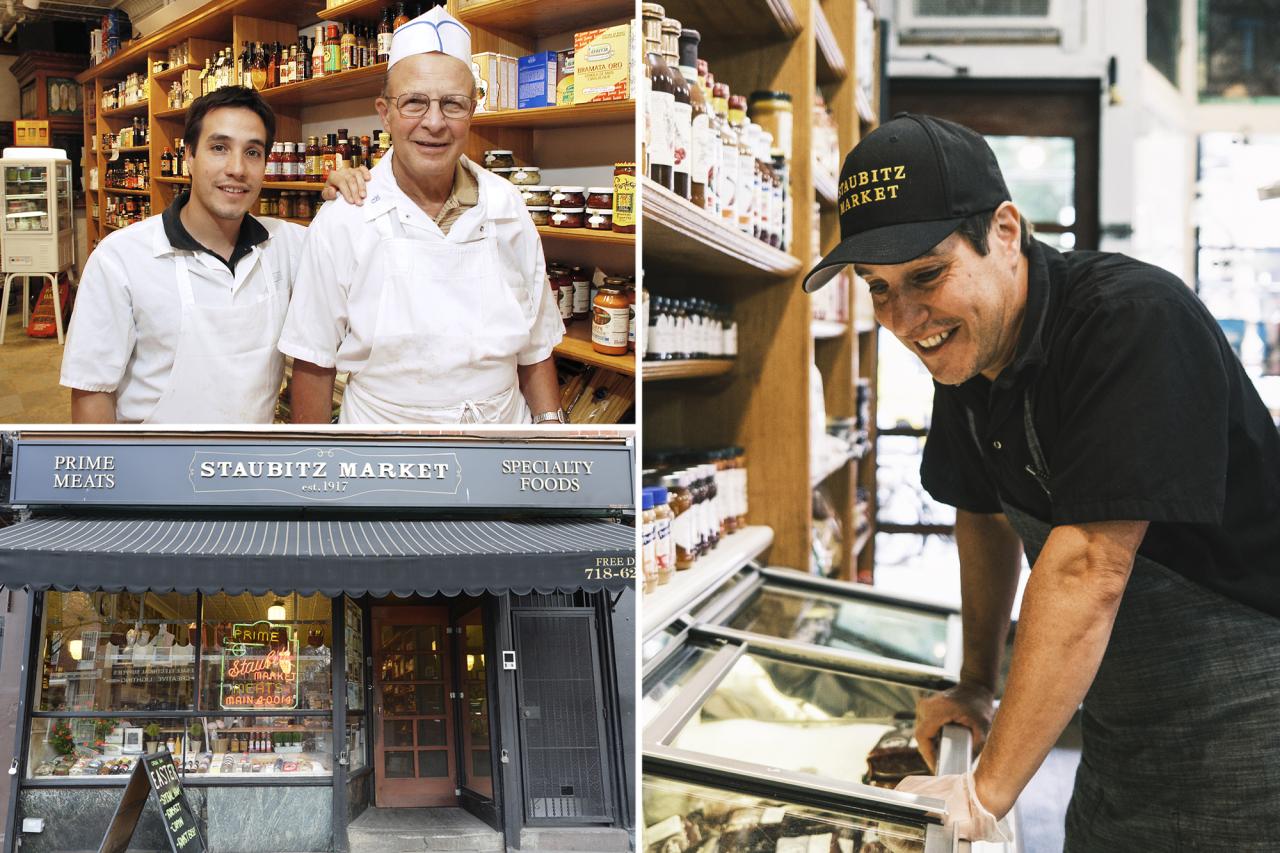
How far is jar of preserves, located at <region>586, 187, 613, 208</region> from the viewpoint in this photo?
147 cm

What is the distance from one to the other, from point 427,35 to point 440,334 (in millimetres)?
390

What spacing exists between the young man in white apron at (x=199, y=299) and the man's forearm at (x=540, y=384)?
34 centimetres

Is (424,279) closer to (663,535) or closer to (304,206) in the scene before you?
(304,206)

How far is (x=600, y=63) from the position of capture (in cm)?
147

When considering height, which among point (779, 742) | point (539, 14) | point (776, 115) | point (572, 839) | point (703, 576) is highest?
point (776, 115)

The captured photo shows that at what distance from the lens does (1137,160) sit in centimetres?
466

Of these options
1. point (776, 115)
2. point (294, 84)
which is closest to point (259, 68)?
point (294, 84)

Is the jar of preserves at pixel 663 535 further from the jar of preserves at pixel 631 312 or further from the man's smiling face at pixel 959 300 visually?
the man's smiling face at pixel 959 300

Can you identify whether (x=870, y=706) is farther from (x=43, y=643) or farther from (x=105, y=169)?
(x=43, y=643)

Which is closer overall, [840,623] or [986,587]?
[986,587]

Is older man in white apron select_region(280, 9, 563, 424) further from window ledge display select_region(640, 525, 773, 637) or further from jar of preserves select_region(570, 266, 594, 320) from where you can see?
window ledge display select_region(640, 525, 773, 637)

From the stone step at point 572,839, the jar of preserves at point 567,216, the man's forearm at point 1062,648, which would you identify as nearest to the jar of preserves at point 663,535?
the jar of preserves at point 567,216

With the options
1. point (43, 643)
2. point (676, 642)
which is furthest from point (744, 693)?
point (43, 643)

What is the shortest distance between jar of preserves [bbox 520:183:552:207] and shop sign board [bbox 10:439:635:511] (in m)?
0.41
